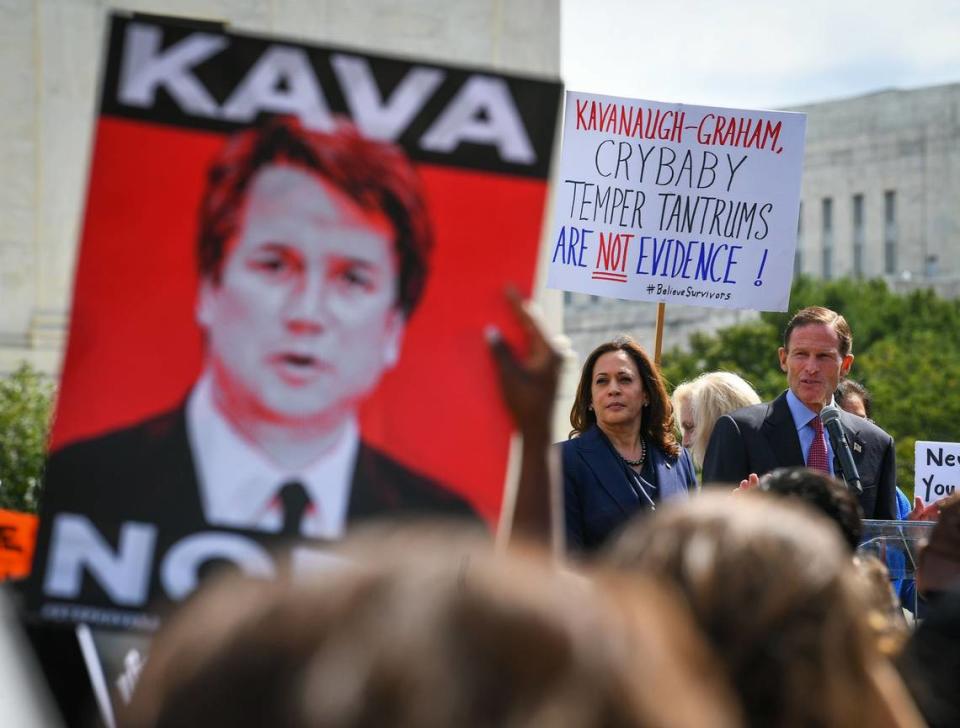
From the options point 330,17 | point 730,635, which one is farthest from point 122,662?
point 330,17

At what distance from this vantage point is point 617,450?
5.59 m

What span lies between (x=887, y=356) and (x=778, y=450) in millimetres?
39034

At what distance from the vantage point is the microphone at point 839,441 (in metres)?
5.98

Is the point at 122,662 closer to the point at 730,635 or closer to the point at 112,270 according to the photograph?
the point at 112,270

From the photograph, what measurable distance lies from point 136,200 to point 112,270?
119mm

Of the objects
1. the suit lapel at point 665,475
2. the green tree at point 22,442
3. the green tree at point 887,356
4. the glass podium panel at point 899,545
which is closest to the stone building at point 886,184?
the green tree at point 887,356

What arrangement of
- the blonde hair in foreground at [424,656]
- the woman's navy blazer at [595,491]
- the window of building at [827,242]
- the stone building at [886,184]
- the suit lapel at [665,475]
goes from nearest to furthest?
the blonde hair in foreground at [424,656], the woman's navy blazer at [595,491], the suit lapel at [665,475], the stone building at [886,184], the window of building at [827,242]

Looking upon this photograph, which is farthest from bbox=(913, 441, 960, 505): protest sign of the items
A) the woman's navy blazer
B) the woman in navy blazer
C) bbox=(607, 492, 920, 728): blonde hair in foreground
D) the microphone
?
bbox=(607, 492, 920, 728): blonde hair in foreground

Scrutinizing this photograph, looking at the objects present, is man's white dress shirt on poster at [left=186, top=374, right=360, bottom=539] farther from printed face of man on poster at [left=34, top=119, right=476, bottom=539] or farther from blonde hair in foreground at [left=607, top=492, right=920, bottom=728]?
blonde hair in foreground at [left=607, top=492, right=920, bottom=728]

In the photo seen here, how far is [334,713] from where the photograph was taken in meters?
1.06

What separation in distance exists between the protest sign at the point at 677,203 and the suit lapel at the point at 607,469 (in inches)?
77.1

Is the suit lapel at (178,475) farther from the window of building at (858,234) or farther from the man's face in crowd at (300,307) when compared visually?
the window of building at (858,234)

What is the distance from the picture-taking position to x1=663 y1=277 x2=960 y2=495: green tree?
39.8 metres

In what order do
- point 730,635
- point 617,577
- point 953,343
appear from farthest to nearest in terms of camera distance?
point 953,343, point 730,635, point 617,577
